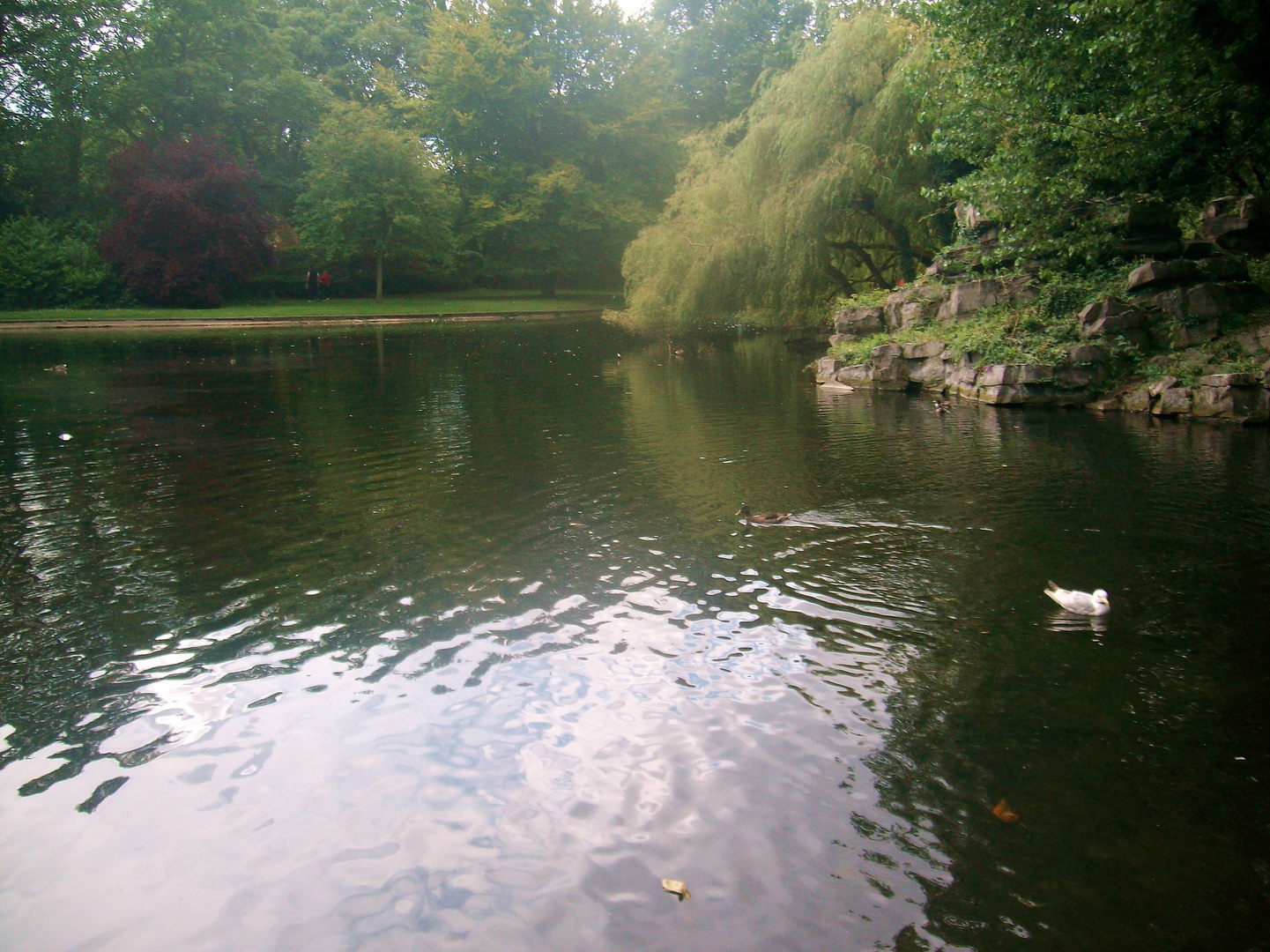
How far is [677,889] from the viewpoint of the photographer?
13.0 ft

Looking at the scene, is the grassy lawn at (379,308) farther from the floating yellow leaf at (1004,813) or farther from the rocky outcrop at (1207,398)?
the floating yellow leaf at (1004,813)

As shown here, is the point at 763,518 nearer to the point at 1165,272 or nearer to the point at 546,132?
the point at 1165,272

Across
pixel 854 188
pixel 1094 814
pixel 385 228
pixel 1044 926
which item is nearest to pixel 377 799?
pixel 1044 926

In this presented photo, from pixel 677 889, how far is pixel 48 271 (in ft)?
157

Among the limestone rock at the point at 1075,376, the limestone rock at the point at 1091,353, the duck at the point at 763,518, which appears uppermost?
the limestone rock at the point at 1091,353

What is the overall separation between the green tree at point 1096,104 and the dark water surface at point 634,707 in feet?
17.4

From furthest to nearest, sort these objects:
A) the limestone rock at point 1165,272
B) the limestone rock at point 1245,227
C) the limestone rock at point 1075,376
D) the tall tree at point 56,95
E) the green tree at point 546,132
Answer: the green tree at point 546,132, the tall tree at point 56,95, the limestone rock at point 1245,227, the limestone rock at point 1075,376, the limestone rock at point 1165,272

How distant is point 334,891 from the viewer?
400 centimetres

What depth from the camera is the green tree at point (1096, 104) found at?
11.5 m

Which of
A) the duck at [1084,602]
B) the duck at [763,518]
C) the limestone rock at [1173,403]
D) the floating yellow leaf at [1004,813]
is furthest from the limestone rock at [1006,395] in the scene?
the floating yellow leaf at [1004,813]

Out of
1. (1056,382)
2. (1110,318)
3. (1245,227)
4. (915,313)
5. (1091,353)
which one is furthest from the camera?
(915,313)

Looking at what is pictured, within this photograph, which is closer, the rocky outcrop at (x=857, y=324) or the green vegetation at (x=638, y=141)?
the green vegetation at (x=638, y=141)

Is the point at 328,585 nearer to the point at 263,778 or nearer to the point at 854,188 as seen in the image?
the point at 263,778

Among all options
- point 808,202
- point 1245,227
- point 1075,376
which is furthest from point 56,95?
point 1245,227
